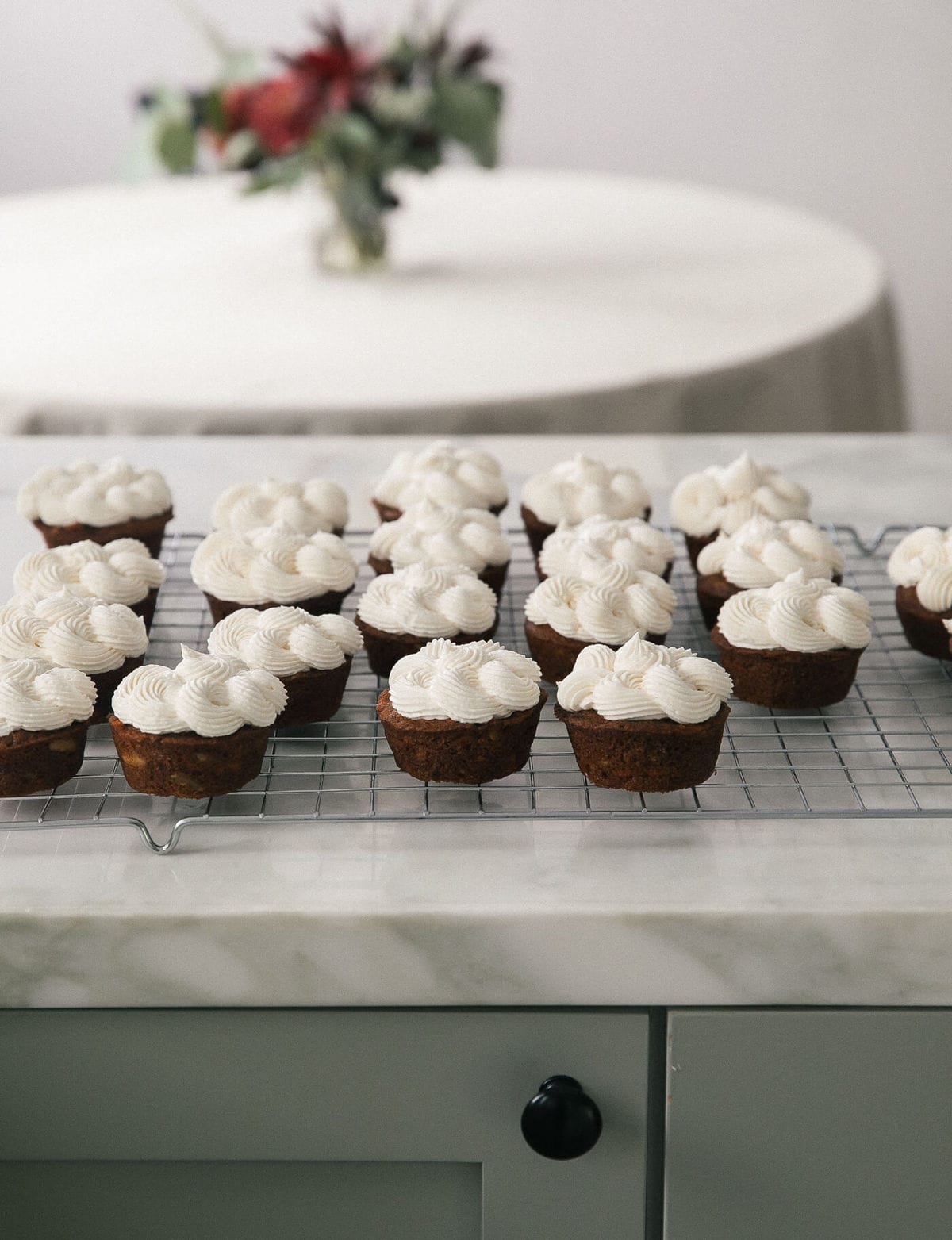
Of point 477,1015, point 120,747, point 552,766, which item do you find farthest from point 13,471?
point 477,1015

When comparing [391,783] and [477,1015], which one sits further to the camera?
[391,783]

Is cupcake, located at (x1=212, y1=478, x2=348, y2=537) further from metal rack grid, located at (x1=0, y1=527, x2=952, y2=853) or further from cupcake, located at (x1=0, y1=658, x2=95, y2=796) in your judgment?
cupcake, located at (x1=0, y1=658, x2=95, y2=796)

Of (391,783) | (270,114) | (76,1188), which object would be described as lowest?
(76,1188)

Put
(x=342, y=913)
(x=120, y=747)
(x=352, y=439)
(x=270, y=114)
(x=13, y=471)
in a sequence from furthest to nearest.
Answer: (x=270, y=114)
(x=352, y=439)
(x=13, y=471)
(x=120, y=747)
(x=342, y=913)

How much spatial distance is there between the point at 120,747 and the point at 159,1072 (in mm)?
263

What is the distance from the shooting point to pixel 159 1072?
1.06 m

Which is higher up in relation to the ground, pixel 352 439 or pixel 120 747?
pixel 120 747

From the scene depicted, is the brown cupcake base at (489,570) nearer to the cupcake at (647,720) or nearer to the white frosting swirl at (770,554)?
the white frosting swirl at (770,554)

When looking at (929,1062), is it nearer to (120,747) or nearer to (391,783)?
(391,783)

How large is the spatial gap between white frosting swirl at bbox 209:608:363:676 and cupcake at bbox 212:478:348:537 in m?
0.25

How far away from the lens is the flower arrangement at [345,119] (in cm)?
261

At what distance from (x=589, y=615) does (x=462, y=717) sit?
234 mm

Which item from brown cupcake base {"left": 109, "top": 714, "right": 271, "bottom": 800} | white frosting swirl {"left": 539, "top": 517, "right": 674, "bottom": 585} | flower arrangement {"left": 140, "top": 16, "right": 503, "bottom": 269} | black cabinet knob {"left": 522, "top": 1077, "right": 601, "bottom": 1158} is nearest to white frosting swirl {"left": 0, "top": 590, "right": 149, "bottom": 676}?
brown cupcake base {"left": 109, "top": 714, "right": 271, "bottom": 800}

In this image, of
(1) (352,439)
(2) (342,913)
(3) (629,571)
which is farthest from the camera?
(1) (352,439)
